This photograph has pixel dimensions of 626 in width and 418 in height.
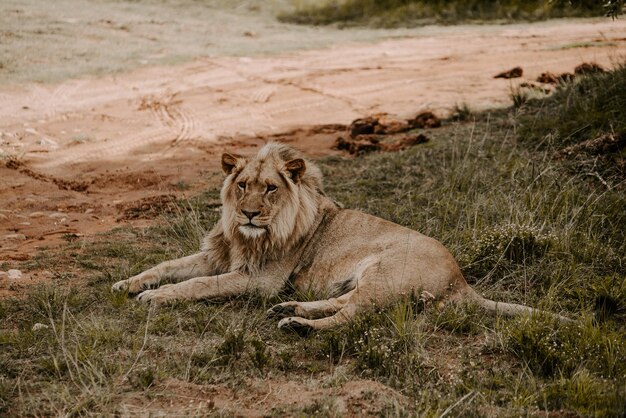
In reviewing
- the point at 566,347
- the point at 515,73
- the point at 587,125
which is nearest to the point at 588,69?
the point at 515,73

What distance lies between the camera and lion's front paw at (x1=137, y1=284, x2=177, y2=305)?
473cm

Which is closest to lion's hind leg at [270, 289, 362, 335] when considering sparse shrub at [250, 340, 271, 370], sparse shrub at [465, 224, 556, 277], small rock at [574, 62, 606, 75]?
sparse shrub at [250, 340, 271, 370]

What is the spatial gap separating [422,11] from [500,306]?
1905cm

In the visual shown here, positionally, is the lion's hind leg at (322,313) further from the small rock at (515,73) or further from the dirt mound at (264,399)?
the small rock at (515,73)

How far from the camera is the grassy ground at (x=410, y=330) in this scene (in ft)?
11.6

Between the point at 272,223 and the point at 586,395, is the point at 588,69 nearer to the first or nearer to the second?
the point at 272,223

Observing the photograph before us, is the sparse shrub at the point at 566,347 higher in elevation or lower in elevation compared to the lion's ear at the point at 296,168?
lower

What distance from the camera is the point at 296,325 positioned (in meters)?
4.35

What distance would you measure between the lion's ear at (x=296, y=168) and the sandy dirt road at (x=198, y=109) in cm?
237

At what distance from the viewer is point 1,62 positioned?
13.1 metres

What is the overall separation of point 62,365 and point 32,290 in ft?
4.50

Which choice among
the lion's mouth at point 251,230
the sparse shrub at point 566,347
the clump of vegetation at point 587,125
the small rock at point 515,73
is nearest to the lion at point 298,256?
the lion's mouth at point 251,230

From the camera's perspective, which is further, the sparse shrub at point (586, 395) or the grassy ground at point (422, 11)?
the grassy ground at point (422, 11)

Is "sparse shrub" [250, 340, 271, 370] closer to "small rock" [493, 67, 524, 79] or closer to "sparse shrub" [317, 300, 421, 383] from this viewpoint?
"sparse shrub" [317, 300, 421, 383]
